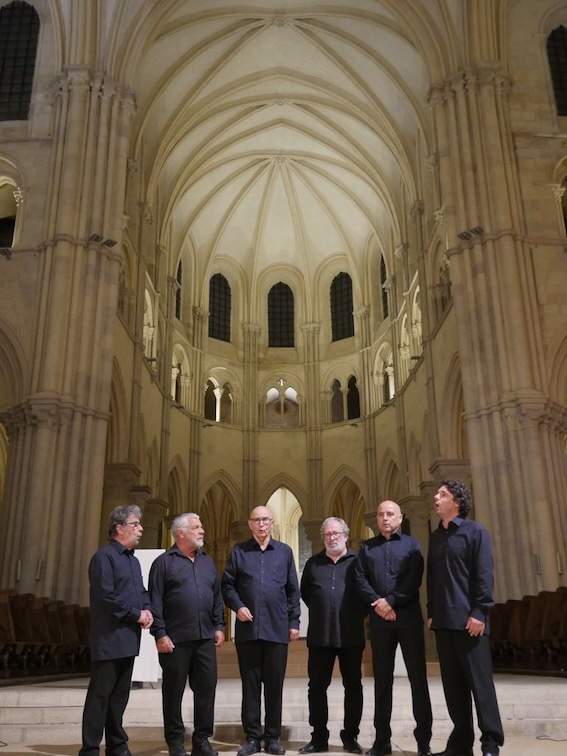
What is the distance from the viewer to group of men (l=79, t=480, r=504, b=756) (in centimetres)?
533

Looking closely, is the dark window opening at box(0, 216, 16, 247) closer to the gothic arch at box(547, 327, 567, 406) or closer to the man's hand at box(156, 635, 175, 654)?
the gothic arch at box(547, 327, 567, 406)

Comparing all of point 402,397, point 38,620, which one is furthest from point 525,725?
point 402,397

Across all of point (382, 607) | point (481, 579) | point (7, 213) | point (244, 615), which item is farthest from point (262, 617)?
point (7, 213)

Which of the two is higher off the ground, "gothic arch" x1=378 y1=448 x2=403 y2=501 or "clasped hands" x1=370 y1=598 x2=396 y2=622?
"gothic arch" x1=378 y1=448 x2=403 y2=501

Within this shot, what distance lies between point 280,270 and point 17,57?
15.5 meters

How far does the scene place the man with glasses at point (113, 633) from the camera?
17.3 feet

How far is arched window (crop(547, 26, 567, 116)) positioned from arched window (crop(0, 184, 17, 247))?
559 inches

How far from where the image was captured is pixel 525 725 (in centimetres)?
655

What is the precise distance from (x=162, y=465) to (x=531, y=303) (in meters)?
14.7

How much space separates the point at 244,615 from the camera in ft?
19.3

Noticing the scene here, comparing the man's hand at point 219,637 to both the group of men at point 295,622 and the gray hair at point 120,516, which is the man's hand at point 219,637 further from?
the gray hair at point 120,516

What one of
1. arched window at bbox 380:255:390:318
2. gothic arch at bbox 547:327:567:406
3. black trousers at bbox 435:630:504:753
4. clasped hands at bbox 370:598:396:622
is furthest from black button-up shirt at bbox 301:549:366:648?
arched window at bbox 380:255:390:318

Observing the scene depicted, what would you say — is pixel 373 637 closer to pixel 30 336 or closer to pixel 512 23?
pixel 30 336

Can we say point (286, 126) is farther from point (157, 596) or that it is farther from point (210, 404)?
point (157, 596)
